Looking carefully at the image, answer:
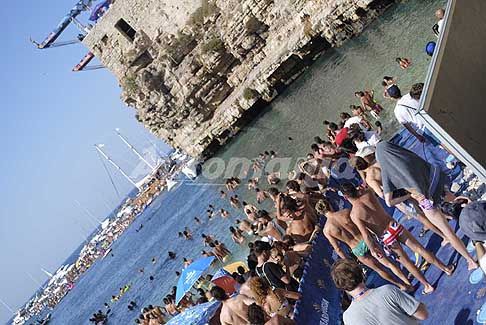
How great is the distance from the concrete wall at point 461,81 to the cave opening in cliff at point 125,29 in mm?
Answer: 41489

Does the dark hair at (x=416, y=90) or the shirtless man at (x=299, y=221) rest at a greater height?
the dark hair at (x=416, y=90)

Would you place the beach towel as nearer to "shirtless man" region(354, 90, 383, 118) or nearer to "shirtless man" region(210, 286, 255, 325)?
"shirtless man" region(210, 286, 255, 325)

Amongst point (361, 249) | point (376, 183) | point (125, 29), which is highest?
point (125, 29)

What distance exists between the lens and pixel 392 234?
22.8 feet

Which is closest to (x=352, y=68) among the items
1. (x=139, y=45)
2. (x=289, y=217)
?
(x=289, y=217)

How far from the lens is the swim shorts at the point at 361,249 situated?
288 inches

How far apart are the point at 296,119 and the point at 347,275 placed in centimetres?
2361

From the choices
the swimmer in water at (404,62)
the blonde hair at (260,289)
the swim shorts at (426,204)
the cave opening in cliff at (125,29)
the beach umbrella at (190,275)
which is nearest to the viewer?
the swim shorts at (426,204)

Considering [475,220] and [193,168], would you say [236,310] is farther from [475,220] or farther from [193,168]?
[193,168]

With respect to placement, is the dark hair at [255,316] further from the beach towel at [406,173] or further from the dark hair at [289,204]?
the dark hair at [289,204]

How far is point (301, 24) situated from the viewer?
102ft

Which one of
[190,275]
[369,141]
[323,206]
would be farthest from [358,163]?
[190,275]

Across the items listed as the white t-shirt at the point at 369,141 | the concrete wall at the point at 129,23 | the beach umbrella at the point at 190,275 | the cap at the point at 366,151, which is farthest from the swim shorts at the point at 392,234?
the concrete wall at the point at 129,23

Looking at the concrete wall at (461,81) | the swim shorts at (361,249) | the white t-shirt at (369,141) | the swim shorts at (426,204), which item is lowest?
the swim shorts at (361,249)
